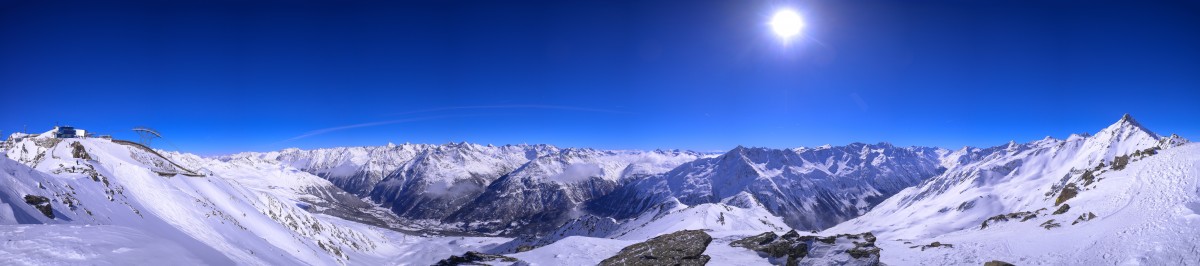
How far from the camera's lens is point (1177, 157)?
60.9 meters

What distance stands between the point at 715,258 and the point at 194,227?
165 feet

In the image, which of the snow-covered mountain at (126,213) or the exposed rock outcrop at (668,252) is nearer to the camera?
the snow-covered mountain at (126,213)

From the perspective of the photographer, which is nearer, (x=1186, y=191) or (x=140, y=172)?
(x=1186, y=191)

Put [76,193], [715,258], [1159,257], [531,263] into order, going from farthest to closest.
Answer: [531,263] → [715,258] → [76,193] → [1159,257]

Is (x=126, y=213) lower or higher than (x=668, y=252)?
higher

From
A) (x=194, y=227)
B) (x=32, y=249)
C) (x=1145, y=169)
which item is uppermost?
(x=1145, y=169)


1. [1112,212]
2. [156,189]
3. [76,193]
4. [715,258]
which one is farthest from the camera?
[156,189]

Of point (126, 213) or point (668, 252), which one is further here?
point (668, 252)

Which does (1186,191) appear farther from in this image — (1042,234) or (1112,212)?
(1042,234)

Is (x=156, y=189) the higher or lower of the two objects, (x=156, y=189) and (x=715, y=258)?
the higher

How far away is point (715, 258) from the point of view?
39.9 m

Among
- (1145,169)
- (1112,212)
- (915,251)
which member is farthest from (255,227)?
(1145,169)

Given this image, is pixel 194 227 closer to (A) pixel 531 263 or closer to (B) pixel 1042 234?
(A) pixel 531 263

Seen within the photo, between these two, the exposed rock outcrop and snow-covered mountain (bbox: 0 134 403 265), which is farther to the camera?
the exposed rock outcrop
